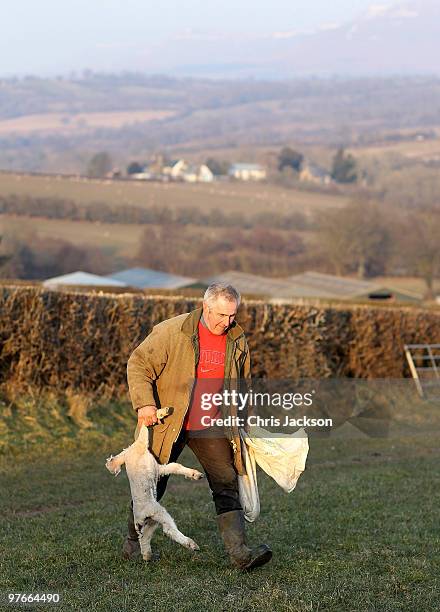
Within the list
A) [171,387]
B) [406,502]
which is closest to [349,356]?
[406,502]

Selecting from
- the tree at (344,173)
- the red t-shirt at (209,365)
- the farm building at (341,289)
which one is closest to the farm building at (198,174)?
the tree at (344,173)

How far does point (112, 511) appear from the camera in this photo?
35.2 ft

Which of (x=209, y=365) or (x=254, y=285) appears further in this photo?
(x=254, y=285)

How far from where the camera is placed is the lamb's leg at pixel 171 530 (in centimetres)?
767

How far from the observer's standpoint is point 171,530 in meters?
7.70

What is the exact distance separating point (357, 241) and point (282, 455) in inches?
3764

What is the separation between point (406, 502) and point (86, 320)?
8440 mm

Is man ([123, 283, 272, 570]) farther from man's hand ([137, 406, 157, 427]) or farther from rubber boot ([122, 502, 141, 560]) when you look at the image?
rubber boot ([122, 502, 141, 560])

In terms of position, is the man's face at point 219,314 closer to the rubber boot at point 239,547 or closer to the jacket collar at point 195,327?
the jacket collar at point 195,327

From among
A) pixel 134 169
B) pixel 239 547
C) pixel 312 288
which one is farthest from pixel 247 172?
pixel 239 547

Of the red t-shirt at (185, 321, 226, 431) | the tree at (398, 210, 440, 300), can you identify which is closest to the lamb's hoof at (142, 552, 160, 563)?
the red t-shirt at (185, 321, 226, 431)

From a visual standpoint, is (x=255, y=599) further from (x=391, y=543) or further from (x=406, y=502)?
(x=406, y=502)

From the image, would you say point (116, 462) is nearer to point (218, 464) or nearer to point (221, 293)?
point (218, 464)

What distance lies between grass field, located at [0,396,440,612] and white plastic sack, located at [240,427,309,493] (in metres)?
0.66
